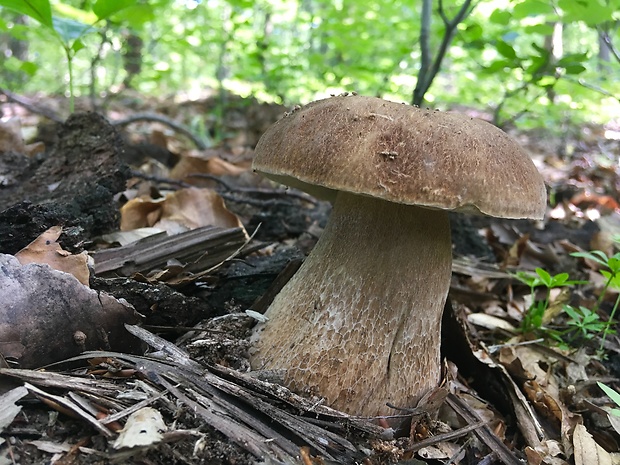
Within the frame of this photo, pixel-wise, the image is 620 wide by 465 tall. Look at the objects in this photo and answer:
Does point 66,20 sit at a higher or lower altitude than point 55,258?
higher

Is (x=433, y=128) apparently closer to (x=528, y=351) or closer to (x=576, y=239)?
(x=528, y=351)

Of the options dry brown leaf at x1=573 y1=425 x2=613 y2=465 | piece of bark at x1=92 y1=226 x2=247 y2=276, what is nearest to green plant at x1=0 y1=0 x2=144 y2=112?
piece of bark at x1=92 y1=226 x2=247 y2=276

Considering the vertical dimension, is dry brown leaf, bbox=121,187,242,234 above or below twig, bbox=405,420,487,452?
above

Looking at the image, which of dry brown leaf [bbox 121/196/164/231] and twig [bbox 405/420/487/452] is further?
dry brown leaf [bbox 121/196/164/231]

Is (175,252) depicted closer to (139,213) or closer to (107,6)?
(139,213)

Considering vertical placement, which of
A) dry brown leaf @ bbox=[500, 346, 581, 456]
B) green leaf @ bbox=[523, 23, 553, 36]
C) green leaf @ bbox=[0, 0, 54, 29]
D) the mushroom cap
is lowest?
dry brown leaf @ bbox=[500, 346, 581, 456]

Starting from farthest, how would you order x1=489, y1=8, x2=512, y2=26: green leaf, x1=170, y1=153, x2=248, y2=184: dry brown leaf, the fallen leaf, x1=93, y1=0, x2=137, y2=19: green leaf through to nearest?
1. x1=170, y1=153, x2=248, y2=184: dry brown leaf
2. x1=489, y1=8, x2=512, y2=26: green leaf
3. x1=93, y1=0, x2=137, y2=19: green leaf
4. the fallen leaf

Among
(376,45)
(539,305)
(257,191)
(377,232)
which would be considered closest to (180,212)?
(257,191)

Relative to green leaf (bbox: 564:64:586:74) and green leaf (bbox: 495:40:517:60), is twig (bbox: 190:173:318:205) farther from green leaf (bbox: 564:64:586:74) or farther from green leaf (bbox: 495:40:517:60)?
green leaf (bbox: 564:64:586:74)
